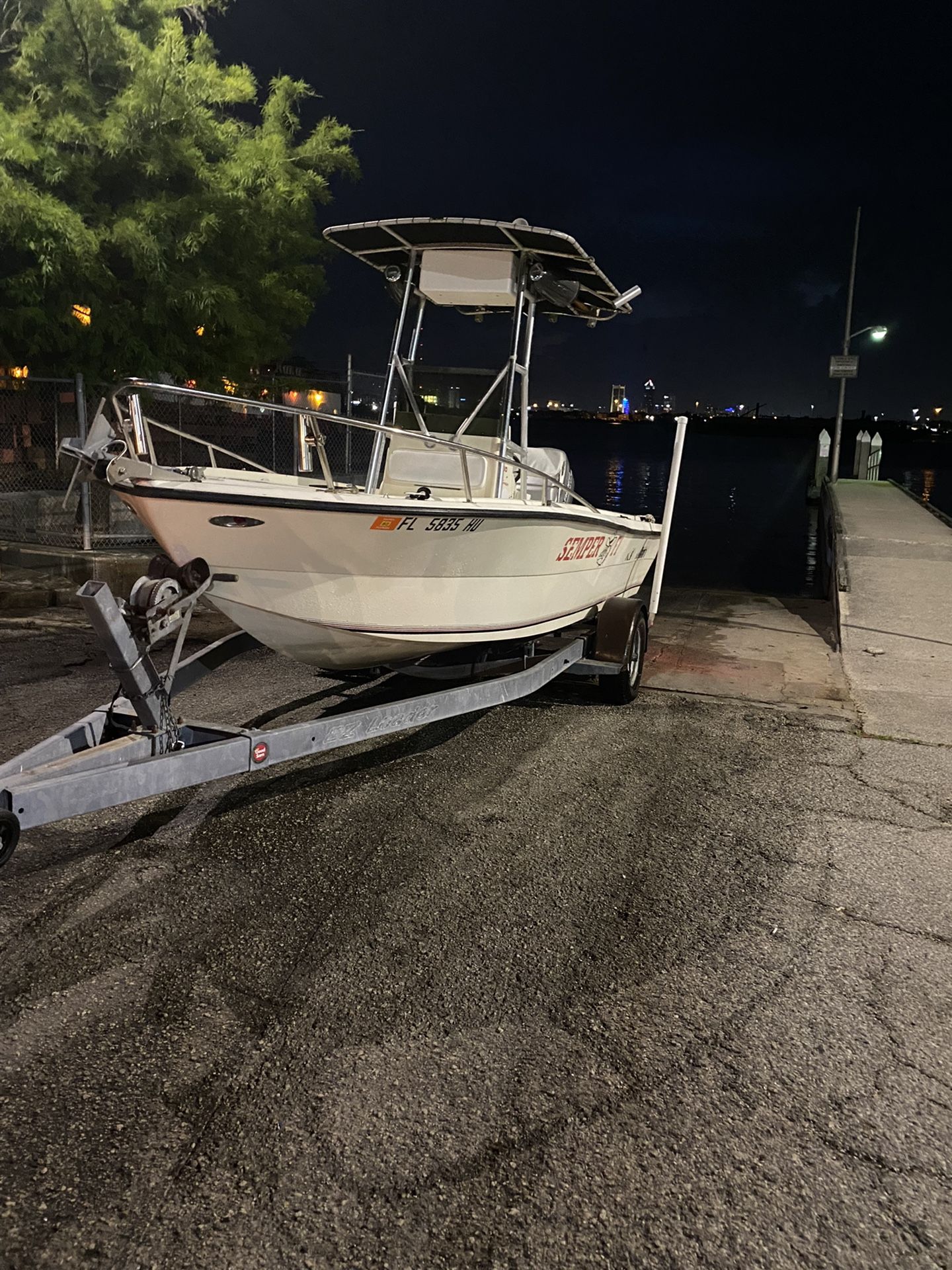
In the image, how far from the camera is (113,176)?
12930mm

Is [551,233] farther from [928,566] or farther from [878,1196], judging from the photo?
[928,566]

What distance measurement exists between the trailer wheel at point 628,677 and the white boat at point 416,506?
0.49m

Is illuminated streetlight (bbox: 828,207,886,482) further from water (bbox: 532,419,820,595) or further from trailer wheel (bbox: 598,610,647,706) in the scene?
trailer wheel (bbox: 598,610,647,706)

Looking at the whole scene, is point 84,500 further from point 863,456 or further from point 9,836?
point 863,456

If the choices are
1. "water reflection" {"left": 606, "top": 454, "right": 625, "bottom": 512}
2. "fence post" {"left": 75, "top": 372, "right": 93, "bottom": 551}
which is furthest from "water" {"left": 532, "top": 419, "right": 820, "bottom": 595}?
"fence post" {"left": 75, "top": 372, "right": 93, "bottom": 551}

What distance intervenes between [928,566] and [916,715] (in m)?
6.86

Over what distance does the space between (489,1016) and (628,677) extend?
4.15m

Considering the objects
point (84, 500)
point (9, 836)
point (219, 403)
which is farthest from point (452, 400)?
point (84, 500)

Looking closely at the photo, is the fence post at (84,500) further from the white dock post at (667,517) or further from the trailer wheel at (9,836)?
the trailer wheel at (9,836)

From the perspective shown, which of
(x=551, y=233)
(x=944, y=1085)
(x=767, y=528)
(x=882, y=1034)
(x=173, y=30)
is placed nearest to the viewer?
(x=944, y=1085)

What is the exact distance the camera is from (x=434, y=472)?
6.72 metres

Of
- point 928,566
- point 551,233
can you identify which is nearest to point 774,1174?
point 551,233

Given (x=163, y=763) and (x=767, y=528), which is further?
(x=767, y=528)

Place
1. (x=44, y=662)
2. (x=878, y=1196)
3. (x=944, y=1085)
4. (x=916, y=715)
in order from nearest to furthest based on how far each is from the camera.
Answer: (x=878, y=1196) → (x=944, y=1085) → (x=916, y=715) → (x=44, y=662)
